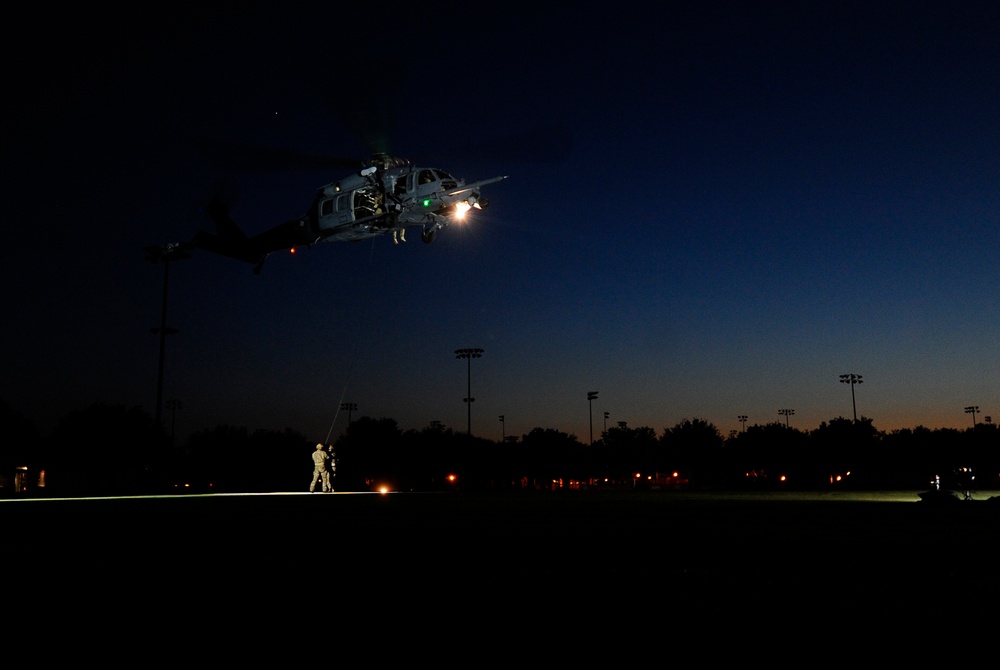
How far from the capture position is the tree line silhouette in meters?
80.7

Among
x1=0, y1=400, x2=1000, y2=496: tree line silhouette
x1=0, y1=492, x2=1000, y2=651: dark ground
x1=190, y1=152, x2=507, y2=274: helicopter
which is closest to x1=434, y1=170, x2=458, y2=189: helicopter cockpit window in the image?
x1=190, y1=152, x2=507, y2=274: helicopter

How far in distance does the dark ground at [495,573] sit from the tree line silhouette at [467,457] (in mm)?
59334

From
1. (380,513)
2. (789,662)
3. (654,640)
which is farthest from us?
(380,513)

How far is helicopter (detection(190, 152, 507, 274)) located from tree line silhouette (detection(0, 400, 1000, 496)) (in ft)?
141

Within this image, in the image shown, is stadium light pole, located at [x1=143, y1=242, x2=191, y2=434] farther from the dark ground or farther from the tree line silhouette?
the dark ground

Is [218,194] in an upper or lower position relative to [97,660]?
Answer: upper

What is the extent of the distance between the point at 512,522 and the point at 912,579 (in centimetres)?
789

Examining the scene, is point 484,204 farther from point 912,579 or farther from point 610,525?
point 912,579

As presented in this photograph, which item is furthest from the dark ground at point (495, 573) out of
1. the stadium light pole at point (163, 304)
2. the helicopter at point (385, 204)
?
the stadium light pole at point (163, 304)

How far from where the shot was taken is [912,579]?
7.96 meters

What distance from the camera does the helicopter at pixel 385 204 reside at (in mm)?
28203

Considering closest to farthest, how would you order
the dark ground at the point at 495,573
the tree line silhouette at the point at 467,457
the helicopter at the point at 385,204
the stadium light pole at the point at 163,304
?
the dark ground at the point at 495,573, the helicopter at the point at 385,204, the stadium light pole at the point at 163,304, the tree line silhouette at the point at 467,457

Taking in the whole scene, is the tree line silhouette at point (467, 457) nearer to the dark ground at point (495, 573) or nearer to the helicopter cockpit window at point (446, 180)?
the helicopter cockpit window at point (446, 180)

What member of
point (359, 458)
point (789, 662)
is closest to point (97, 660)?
point (789, 662)
